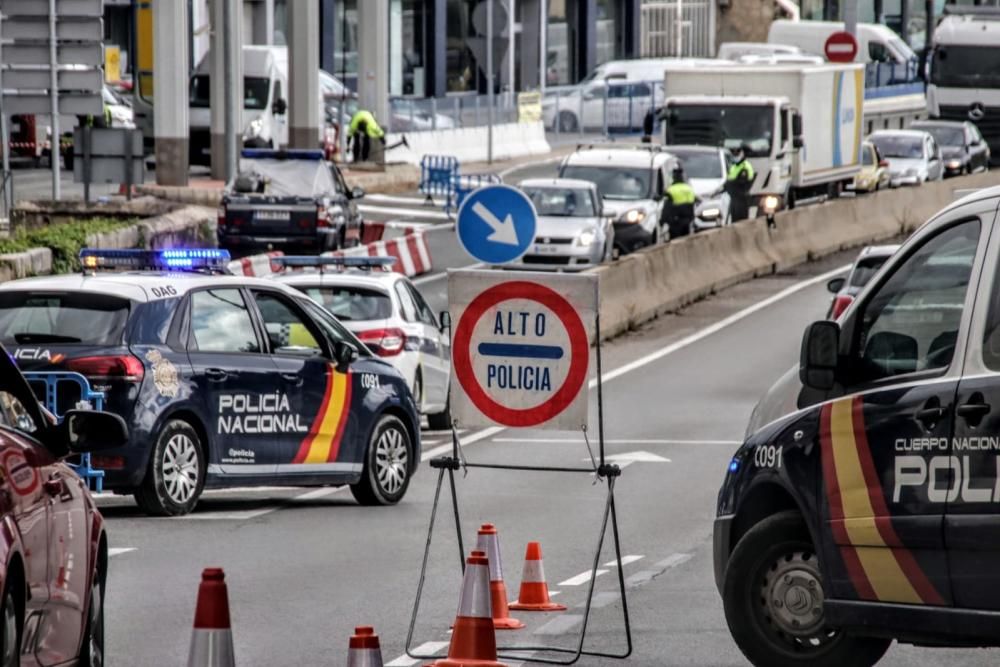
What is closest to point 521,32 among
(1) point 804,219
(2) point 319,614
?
(1) point 804,219

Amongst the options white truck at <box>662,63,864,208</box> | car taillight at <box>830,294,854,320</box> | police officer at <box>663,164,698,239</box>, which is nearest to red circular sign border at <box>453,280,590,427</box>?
car taillight at <box>830,294,854,320</box>

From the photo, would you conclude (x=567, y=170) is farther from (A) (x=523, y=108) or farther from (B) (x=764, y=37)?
(B) (x=764, y=37)

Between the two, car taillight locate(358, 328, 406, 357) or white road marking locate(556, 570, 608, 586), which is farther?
car taillight locate(358, 328, 406, 357)

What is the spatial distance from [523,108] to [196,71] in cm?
1257

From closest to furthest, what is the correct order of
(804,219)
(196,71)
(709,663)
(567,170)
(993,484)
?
(993,484) → (709,663) → (567,170) → (804,219) → (196,71)

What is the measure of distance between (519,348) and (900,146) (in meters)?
45.8

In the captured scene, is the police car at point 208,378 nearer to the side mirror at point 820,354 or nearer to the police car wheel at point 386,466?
the police car wheel at point 386,466

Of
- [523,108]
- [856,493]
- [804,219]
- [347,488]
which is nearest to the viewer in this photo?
[856,493]

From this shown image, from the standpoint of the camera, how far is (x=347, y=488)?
1808 cm

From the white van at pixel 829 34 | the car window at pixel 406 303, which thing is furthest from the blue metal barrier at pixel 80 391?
the white van at pixel 829 34

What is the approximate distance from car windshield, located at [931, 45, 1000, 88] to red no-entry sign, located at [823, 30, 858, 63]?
310 inches

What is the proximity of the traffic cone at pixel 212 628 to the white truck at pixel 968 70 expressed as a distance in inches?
2084

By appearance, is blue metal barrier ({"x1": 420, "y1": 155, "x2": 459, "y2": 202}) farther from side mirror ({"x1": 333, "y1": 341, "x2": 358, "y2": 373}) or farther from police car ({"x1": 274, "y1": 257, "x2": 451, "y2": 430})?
side mirror ({"x1": 333, "y1": 341, "x2": 358, "y2": 373})

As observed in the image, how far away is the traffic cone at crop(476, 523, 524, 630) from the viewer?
10.9 meters
